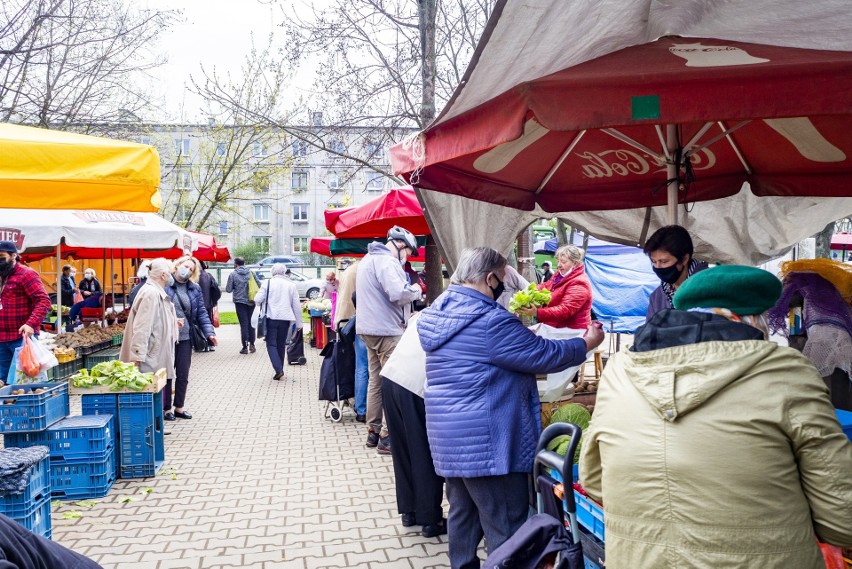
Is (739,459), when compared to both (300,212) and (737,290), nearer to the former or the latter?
(737,290)

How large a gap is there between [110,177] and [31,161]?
40cm

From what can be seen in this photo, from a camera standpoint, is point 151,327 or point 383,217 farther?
point 383,217

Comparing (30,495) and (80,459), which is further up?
(30,495)

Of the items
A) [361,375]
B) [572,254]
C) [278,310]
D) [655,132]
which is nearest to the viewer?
[655,132]

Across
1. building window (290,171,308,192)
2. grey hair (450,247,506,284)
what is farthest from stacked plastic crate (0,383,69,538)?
building window (290,171,308,192)

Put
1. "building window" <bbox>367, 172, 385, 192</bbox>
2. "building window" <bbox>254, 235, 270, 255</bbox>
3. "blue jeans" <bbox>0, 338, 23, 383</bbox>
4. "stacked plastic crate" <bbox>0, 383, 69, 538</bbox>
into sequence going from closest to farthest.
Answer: "stacked plastic crate" <bbox>0, 383, 69, 538</bbox> → "blue jeans" <bbox>0, 338, 23, 383</bbox> → "building window" <bbox>367, 172, 385, 192</bbox> → "building window" <bbox>254, 235, 270, 255</bbox>

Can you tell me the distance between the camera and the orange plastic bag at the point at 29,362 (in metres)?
5.45

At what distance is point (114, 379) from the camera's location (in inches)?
245

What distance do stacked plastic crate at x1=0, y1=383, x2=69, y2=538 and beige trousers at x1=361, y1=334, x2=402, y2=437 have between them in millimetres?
2939

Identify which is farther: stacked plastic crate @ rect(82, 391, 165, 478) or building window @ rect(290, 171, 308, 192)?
building window @ rect(290, 171, 308, 192)

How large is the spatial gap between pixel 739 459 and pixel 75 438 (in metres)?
5.49

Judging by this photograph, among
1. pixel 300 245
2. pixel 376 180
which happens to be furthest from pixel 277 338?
pixel 300 245

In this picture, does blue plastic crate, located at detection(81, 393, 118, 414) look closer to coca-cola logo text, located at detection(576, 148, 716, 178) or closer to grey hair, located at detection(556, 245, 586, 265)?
grey hair, located at detection(556, 245, 586, 265)

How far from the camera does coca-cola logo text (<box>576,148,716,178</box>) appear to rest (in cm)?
474
